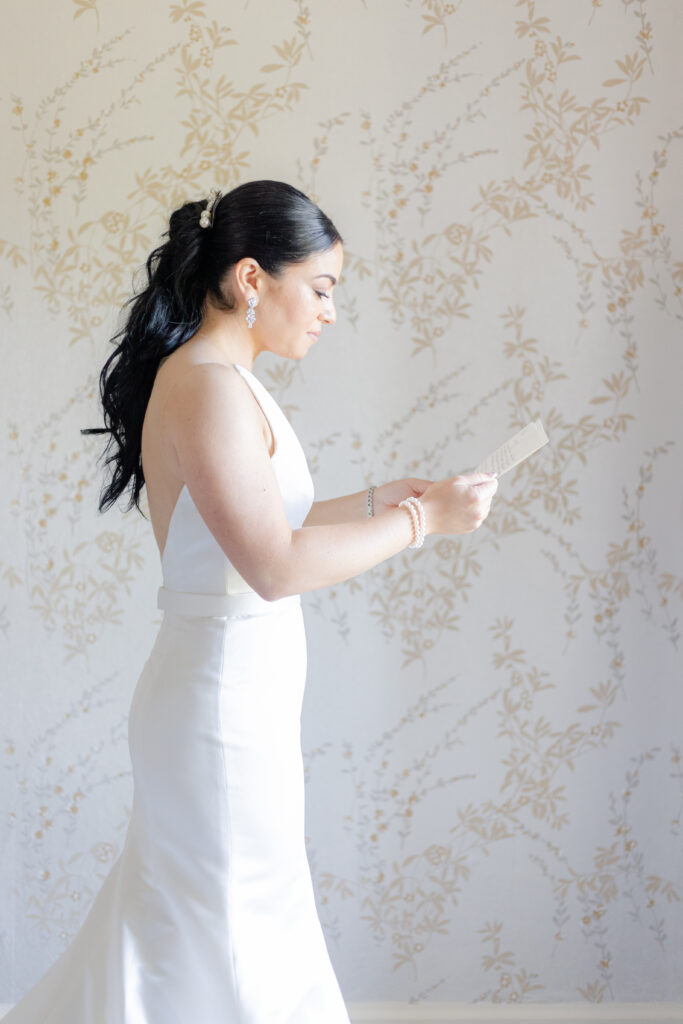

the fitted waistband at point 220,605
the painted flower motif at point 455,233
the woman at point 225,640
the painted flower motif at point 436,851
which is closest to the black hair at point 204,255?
the woman at point 225,640

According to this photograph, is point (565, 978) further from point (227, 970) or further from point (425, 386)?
point (425, 386)

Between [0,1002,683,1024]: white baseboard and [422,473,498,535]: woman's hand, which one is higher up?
[422,473,498,535]: woman's hand

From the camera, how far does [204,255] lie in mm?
1413

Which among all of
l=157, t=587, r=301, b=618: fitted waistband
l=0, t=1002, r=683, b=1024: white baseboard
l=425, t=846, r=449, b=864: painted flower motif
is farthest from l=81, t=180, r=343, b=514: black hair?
l=0, t=1002, r=683, b=1024: white baseboard

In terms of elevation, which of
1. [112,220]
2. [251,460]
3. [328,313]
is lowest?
[251,460]

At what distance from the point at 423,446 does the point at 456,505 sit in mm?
677

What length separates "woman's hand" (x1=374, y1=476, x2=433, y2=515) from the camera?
170cm

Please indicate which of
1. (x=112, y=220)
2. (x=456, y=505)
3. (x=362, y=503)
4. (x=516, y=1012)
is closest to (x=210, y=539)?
(x=456, y=505)

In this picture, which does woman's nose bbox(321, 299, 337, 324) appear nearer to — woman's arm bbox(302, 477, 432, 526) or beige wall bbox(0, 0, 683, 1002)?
woman's arm bbox(302, 477, 432, 526)

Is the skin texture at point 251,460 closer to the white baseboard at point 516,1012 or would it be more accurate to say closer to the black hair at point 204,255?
the black hair at point 204,255

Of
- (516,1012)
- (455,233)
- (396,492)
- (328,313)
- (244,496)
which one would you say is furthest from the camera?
(516,1012)

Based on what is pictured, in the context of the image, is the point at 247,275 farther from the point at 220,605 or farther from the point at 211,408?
the point at 220,605

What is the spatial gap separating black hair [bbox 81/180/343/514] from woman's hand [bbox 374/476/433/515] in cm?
47

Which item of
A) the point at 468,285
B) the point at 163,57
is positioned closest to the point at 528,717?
the point at 468,285
